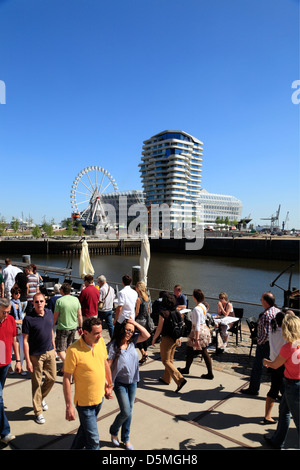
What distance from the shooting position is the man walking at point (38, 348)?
13.8 feet

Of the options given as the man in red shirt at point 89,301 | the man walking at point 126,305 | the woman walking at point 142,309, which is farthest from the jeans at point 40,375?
the man in red shirt at point 89,301

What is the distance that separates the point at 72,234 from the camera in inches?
4040

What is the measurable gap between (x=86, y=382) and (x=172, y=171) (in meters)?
139

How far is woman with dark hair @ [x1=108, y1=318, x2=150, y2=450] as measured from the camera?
3523mm

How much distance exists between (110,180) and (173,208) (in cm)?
4622

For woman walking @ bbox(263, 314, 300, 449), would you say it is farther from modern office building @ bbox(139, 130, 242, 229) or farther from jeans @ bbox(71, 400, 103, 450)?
modern office building @ bbox(139, 130, 242, 229)

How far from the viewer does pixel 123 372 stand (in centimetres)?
353

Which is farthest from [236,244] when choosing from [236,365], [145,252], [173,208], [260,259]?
[173,208]

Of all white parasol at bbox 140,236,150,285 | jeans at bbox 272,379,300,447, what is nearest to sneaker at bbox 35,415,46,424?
jeans at bbox 272,379,300,447

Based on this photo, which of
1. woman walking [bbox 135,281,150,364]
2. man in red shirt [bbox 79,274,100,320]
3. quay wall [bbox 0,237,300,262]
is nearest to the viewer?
woman walking [bbox 135,281,150,364]

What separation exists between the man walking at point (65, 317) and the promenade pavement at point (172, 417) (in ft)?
2.53

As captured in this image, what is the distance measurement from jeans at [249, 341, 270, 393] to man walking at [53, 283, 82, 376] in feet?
10.7

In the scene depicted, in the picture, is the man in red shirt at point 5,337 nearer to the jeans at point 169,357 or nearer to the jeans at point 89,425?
the jeans at point 89,425

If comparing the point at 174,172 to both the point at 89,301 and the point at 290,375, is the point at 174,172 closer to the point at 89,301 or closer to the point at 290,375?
the point at 89,301
